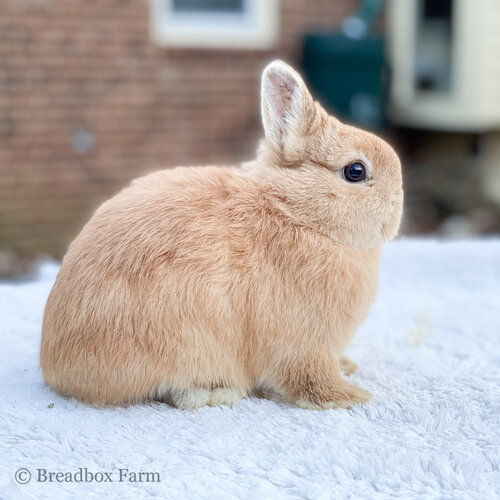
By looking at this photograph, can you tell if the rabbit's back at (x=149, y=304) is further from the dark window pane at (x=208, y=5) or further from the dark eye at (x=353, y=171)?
the dark window pane at (x=208, y=5)

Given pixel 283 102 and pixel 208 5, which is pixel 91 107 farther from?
pixel 283 102

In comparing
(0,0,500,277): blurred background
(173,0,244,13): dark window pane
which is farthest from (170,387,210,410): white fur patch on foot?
(173,0,244,13): dark window pane

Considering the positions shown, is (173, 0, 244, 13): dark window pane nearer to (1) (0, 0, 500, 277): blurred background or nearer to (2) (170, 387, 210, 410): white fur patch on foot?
(1) (0, 0, 500, 277): blurred background

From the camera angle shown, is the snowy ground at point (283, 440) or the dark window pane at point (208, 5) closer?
the snowy ground at point (283, 440)

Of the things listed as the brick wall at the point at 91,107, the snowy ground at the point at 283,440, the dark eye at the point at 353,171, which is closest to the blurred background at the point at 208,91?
the brick wall at the point at 91,107

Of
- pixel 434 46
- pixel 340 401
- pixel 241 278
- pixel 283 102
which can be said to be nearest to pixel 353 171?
pixel 283 102

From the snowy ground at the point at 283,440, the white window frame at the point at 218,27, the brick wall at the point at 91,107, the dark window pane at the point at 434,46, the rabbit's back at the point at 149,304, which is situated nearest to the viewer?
the snowy ground at the point at 283,440

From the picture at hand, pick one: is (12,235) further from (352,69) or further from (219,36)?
(352,69)
